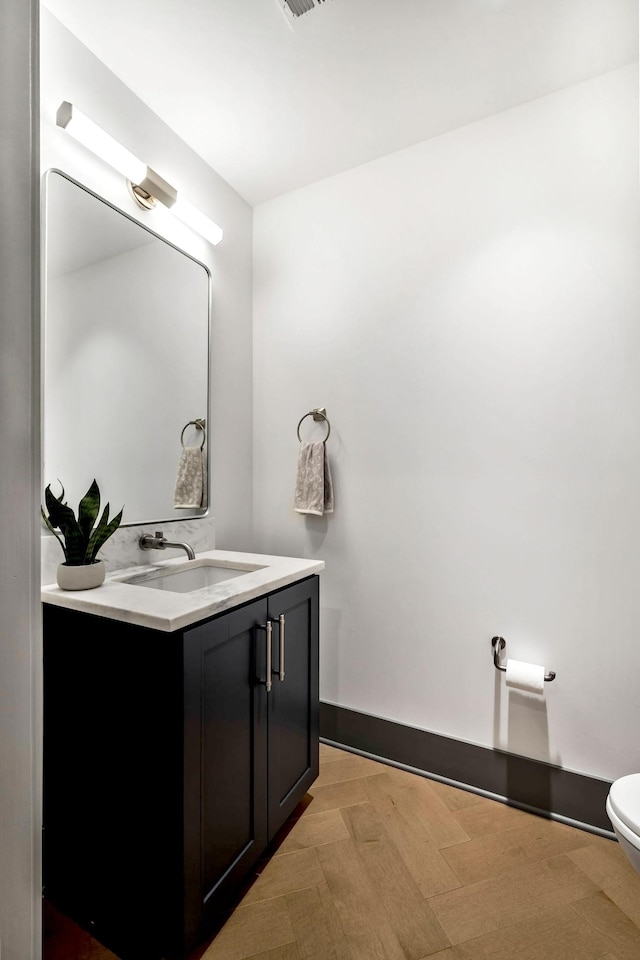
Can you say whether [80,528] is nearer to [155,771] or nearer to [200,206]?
[155,771]

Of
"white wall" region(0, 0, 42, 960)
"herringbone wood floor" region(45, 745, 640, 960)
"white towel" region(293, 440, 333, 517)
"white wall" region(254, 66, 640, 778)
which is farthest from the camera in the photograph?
"white towel" region(293, 440, 333, 517)

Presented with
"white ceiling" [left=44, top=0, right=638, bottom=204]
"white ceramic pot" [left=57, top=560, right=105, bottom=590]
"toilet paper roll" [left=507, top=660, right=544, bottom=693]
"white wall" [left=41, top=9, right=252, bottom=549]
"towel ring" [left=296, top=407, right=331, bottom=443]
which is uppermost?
"white ceiling" [left=44, top=0, right=638, bottom=204]

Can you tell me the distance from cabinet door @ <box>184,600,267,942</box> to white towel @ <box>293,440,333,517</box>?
0.70 m

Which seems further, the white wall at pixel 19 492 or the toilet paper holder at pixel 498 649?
the toilet paper holder at pixel 498 649

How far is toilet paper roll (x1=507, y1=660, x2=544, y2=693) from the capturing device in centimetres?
150

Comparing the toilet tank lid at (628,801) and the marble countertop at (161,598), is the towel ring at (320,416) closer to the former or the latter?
the marble countertop at (161,598)

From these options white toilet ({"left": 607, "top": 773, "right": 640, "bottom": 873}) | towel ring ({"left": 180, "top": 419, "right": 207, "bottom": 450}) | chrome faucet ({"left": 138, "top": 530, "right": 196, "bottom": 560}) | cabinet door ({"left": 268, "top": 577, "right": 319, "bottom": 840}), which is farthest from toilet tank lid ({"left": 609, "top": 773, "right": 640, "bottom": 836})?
towel ring ({"left": 180, "top": 419, "right": 207, "bottom": 450})

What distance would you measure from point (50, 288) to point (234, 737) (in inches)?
53.5

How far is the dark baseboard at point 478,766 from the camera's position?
1.51 meters

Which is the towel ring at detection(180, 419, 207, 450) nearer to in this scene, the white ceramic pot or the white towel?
the white towel

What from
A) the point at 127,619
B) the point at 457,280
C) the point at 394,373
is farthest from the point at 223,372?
the point at 127,619

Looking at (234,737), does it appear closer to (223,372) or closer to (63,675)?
(63,675)

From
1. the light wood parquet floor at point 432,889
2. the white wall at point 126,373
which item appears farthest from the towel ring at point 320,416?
the light wood parquet floor at point 432,889

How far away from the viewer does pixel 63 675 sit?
1175 mm
